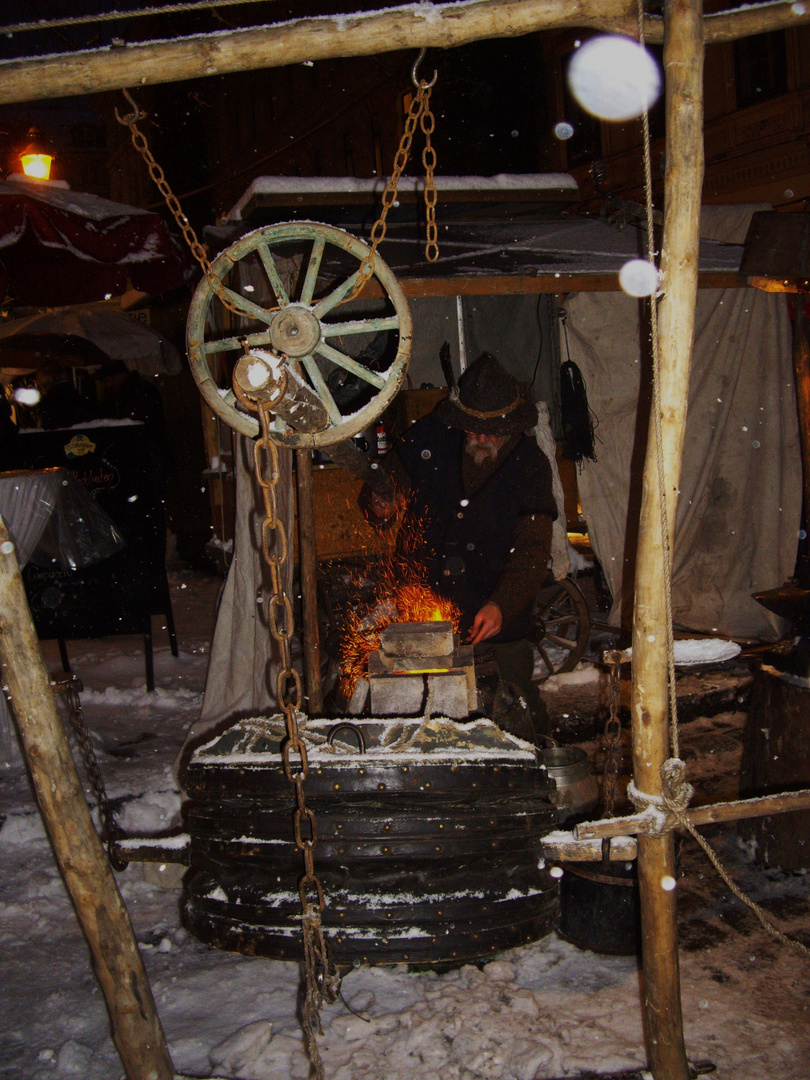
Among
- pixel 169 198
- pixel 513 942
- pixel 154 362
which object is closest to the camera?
pixel 513 942

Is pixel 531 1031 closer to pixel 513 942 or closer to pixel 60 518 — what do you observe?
pixel 513 942

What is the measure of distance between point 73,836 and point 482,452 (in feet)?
11.4

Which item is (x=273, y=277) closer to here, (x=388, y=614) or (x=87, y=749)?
(x=87, y=749)

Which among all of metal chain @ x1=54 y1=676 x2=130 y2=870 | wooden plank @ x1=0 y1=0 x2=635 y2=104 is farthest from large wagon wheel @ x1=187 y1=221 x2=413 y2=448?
metal chain @ x1=54 y1=676 x2=130 y2=870

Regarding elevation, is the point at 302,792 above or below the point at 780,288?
below

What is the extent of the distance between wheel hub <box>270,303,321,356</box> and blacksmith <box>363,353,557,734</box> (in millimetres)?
2219

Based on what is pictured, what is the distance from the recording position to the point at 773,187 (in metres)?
12.3

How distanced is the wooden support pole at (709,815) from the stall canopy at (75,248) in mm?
4932

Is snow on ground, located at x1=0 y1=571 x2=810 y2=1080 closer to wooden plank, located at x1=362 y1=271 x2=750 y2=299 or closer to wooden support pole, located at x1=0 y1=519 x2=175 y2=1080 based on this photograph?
wooden support pole, located at x1=0 y1=519 x2=175 y2=1080

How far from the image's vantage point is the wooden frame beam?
2.47m

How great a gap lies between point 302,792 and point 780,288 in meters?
4.68

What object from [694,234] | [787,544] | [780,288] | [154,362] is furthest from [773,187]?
[694,234]

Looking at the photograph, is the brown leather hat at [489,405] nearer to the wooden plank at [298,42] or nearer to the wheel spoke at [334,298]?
the wheel spoke at [334,298]

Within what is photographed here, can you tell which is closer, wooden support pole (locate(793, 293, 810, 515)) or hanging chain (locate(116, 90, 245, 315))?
hanging chain (locate(116, 90, 245, 315))
